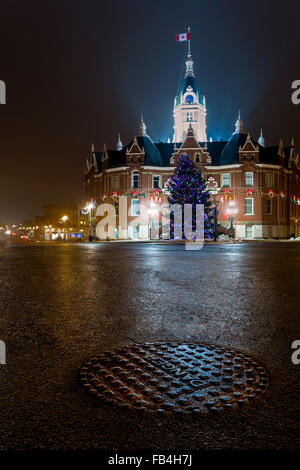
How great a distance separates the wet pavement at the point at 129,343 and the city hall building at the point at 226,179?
42271 mm

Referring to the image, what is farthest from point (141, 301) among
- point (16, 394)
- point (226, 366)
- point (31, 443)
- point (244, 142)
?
point (244, 142)

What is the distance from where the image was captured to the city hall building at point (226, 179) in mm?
51469

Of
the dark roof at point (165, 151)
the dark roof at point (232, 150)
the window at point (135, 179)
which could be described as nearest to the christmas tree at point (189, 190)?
the window at point (135, 179)

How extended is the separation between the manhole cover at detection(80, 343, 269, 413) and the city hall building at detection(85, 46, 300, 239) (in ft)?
152

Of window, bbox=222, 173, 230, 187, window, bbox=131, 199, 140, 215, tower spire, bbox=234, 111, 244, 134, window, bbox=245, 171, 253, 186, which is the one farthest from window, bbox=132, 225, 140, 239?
tower spire, bbox=234, 111, 244, 134

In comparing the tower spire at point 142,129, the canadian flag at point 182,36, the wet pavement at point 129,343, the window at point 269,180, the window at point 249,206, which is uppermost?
the canadian flag at point 182,36

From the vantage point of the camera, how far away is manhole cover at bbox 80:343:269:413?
263cm

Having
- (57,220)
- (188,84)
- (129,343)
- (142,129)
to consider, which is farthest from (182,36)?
(129,343)

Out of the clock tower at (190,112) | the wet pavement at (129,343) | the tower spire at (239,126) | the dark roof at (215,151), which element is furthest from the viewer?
the clock tower at (190,112)

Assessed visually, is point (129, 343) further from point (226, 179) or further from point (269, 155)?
point (269, 155)

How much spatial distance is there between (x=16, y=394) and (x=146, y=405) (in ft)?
3.74

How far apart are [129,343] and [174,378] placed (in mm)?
1156

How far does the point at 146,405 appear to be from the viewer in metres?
2.57

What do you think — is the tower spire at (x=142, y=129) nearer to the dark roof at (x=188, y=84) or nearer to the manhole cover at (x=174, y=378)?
the dark roof at (x=188, y=84)
